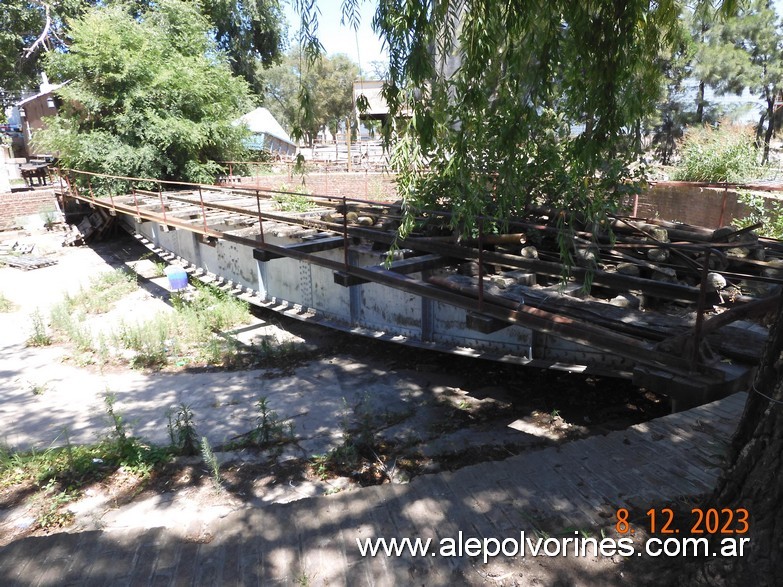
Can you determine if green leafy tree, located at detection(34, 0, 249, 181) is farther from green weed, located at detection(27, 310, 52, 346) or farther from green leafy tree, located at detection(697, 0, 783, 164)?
green leafy tree, located at detection(697, 0, 783, 164)

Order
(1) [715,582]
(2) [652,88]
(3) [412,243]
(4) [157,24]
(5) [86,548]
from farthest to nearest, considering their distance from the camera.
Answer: (4) [157,24] < (3) [412,243] < (2) [652,88] < (5) [86,548] < (1) [715,582]

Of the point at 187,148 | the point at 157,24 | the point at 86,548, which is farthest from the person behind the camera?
the point at 157,24

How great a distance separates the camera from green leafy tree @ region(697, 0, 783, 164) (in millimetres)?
20906

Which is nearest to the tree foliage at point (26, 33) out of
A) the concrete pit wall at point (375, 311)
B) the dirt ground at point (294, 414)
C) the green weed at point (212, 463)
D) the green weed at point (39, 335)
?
the green weed at point (39, 335)

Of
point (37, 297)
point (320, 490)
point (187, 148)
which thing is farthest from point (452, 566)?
point (187, 148)

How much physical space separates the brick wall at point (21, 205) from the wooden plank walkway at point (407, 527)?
19.9 m

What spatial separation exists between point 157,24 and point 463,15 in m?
21.1

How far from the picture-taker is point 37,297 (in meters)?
13.1

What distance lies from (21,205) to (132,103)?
5.63 m

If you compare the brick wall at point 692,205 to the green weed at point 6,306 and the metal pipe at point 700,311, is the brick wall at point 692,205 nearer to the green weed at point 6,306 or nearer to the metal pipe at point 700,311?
the metal pipe at point 700,311

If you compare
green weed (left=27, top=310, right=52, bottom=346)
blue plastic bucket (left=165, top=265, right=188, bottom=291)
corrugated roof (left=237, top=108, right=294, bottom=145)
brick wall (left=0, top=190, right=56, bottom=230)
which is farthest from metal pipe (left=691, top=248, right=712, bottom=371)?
corrugated roof (left=237, top=108, right=294, bottom=145)

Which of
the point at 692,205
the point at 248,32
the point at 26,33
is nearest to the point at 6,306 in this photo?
the point at 692,205

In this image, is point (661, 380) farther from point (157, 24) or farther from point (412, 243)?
point (157, 24)

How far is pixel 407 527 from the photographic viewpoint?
2.86m
